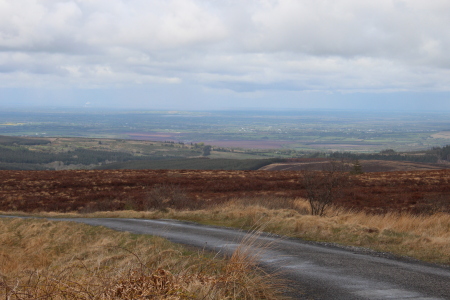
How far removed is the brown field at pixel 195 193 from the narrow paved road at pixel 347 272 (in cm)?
1401

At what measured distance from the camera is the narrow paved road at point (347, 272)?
266 inches

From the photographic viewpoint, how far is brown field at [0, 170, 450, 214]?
2852 cm

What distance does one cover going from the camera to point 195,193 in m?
39.5

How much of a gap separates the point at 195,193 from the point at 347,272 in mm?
31676

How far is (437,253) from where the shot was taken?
32.2 ft

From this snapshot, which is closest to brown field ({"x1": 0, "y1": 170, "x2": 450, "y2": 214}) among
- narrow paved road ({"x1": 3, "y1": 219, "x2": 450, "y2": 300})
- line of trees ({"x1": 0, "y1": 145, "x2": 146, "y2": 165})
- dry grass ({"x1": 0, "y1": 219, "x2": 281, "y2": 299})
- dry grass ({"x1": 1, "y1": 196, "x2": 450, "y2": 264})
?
dry grass ({"x1": 1, "y1": 196, "x2": 450, "y2": 264})

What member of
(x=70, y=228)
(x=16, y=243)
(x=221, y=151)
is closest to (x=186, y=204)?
(x=70, y=228)

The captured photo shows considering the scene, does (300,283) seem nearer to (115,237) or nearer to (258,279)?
(258,279)

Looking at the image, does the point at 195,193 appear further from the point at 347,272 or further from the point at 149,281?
the point at 149,281

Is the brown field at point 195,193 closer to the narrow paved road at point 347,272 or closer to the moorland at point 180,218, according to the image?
the moorland at point 180,218

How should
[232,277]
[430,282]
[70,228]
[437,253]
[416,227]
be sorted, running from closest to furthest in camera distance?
1. [232,277]
2. [430,282]
3. [437,253]
4. [416,227]
5. [70,228]

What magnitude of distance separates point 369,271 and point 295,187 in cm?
3555

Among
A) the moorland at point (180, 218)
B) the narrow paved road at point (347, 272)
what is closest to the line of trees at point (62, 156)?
the moorland at point (180, 218)

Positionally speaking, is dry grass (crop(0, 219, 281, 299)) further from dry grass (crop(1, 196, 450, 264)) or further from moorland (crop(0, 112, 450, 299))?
dry grass (crop(1, 196, 450, 264))
